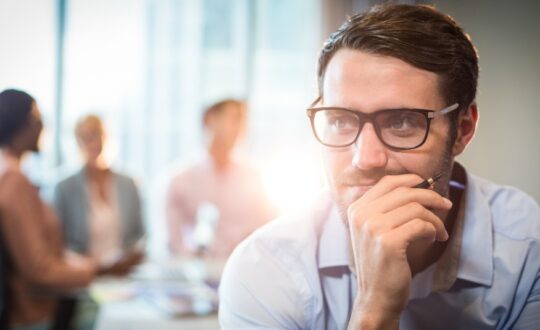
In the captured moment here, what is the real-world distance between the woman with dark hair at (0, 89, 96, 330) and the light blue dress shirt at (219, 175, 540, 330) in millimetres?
237

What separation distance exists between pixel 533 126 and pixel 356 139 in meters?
0.15

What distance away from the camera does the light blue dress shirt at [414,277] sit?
0.51 metres

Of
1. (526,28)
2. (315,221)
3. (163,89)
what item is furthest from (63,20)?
(163,89)

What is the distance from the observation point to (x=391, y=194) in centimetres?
45

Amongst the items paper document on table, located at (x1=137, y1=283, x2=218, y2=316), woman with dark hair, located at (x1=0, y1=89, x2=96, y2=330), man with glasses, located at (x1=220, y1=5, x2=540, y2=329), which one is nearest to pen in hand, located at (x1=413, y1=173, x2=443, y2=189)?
man with glasses, located at (x1=220, y1=5, x2=540, y2=329)

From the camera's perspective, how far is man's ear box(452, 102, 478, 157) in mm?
490

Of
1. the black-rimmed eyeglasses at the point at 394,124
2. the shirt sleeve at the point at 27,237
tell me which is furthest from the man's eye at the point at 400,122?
the shirt sleeve at the point at 27,237

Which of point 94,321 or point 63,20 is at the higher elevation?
point 63,20

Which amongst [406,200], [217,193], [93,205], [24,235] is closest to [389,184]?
[406,200]

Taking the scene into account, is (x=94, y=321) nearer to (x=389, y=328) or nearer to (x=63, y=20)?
(x=63, y=20)

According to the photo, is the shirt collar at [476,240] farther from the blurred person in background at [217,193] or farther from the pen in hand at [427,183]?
the blurred person in background at [217,193]

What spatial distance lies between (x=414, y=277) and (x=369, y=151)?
5.5 inches

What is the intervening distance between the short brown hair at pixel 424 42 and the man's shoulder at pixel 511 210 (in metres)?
0.10

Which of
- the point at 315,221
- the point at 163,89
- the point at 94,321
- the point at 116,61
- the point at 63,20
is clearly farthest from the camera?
the point at 163,89
